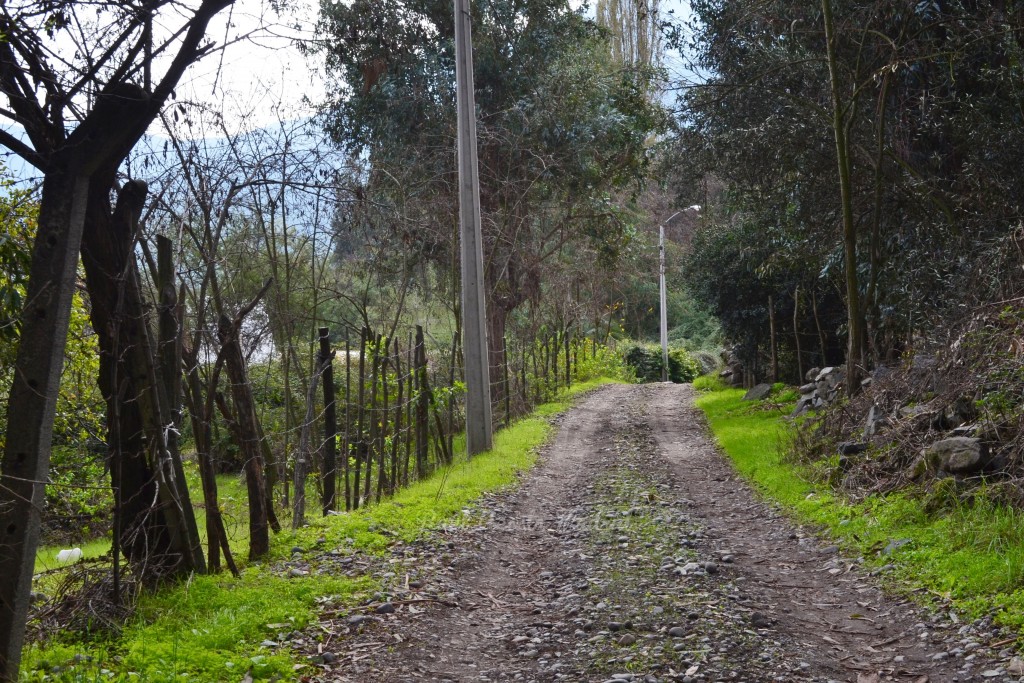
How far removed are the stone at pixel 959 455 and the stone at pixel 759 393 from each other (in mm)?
12928

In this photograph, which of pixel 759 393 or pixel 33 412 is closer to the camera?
pixel 33 412

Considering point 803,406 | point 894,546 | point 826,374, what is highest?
point 826,374

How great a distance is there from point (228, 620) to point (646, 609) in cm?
297

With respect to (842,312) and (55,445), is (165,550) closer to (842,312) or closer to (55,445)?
(55,445)

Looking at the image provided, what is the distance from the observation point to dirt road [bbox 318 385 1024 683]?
5.28 m

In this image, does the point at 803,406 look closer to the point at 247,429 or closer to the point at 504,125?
the point at 504,125

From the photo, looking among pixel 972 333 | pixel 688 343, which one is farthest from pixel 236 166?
pixel 688 343

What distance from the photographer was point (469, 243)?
13609 mm

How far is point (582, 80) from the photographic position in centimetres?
2012

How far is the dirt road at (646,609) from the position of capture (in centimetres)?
528

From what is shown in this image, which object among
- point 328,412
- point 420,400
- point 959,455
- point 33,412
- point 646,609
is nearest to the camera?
point 33,412

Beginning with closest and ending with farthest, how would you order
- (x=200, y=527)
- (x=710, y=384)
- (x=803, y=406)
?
(x=200, y=527) → (x=803, y=406) → (x=710, y=384)

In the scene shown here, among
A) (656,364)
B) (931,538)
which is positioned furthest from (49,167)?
(656,364)

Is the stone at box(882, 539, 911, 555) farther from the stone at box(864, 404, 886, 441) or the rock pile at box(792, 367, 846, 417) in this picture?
the rock pile at box(792, 367, 846, 417)
